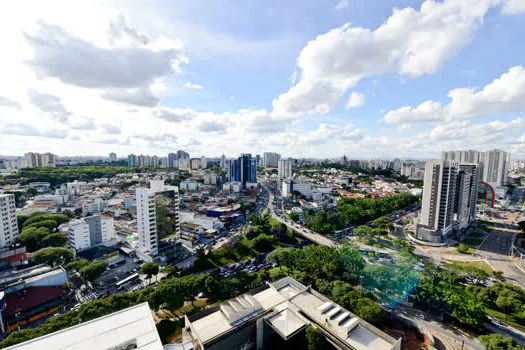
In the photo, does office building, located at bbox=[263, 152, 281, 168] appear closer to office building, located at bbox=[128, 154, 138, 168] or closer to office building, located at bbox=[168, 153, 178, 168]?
office building, located at bbox=[168, 153, 178, 168]

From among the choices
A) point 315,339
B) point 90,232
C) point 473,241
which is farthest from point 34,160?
point 473,241

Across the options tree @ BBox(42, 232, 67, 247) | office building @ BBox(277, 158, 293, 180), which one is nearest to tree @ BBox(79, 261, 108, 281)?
tree @ BBox(42, 232, 67, 247)

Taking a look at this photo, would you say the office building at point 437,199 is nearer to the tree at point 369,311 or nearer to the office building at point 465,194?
the office building at point 465,194

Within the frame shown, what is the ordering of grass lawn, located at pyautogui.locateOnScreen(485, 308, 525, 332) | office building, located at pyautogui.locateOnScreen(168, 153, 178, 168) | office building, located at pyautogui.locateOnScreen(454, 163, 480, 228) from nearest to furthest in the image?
grass lawn, located at pyautogui.locateOnScreen(485, 308, 525, 332), office building, located at pyautogui.locateOnScreen(454, 163, 480, 228), office building, located at pyautogui.locateOnScreen(168, 153, 178, 168)

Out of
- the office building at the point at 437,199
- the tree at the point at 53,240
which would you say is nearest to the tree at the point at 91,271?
the tree at the point at 53,240

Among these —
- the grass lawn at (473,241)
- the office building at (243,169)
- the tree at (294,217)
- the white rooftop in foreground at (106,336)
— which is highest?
the office building at (243,169)
